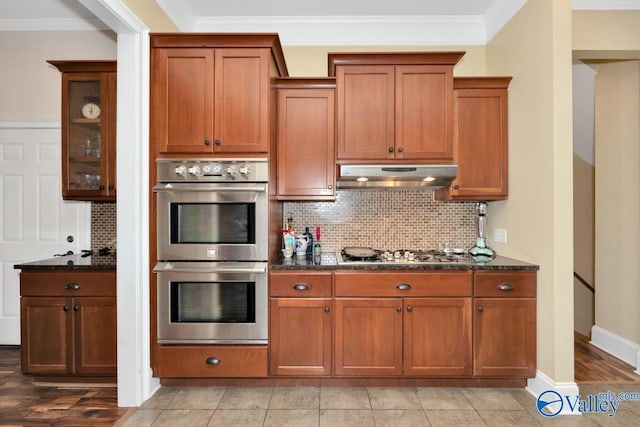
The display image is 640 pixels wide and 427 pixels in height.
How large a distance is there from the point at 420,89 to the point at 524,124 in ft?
2.75

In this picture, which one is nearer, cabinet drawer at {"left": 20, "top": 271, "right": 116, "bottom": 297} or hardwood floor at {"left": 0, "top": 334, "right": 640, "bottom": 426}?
hardwood floor at {"left": 0, "top": 334, "right": 640, "bottom": 426}

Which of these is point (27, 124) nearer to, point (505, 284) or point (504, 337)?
point (505, 284)

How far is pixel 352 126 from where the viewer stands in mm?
2871

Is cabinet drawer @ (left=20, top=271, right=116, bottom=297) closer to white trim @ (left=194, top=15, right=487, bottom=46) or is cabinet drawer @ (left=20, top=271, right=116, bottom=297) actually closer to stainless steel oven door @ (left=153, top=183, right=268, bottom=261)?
stainless steel oven door @ (left=153, top=183, right=268, bottom=261)

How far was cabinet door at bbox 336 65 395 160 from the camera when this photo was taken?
112 inches

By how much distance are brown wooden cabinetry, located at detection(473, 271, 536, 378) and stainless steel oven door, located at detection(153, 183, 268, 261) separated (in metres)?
1.67

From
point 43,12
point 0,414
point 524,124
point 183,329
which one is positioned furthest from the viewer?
point 43,12

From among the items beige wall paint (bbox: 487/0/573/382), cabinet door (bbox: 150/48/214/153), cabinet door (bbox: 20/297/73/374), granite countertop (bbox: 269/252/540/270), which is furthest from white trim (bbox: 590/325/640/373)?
cabinet door (bbox: 20/297/73/374)

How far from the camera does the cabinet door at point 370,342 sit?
2602 millimetres

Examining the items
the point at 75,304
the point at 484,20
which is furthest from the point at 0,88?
the point at 484,20

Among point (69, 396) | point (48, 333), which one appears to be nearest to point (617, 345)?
point (69, 396)

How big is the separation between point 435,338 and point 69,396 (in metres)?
2.69

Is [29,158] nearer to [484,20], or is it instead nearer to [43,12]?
[43,12]

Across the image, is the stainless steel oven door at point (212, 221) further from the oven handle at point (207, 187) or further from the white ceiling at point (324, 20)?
the white ceiling at point (324, 20)
